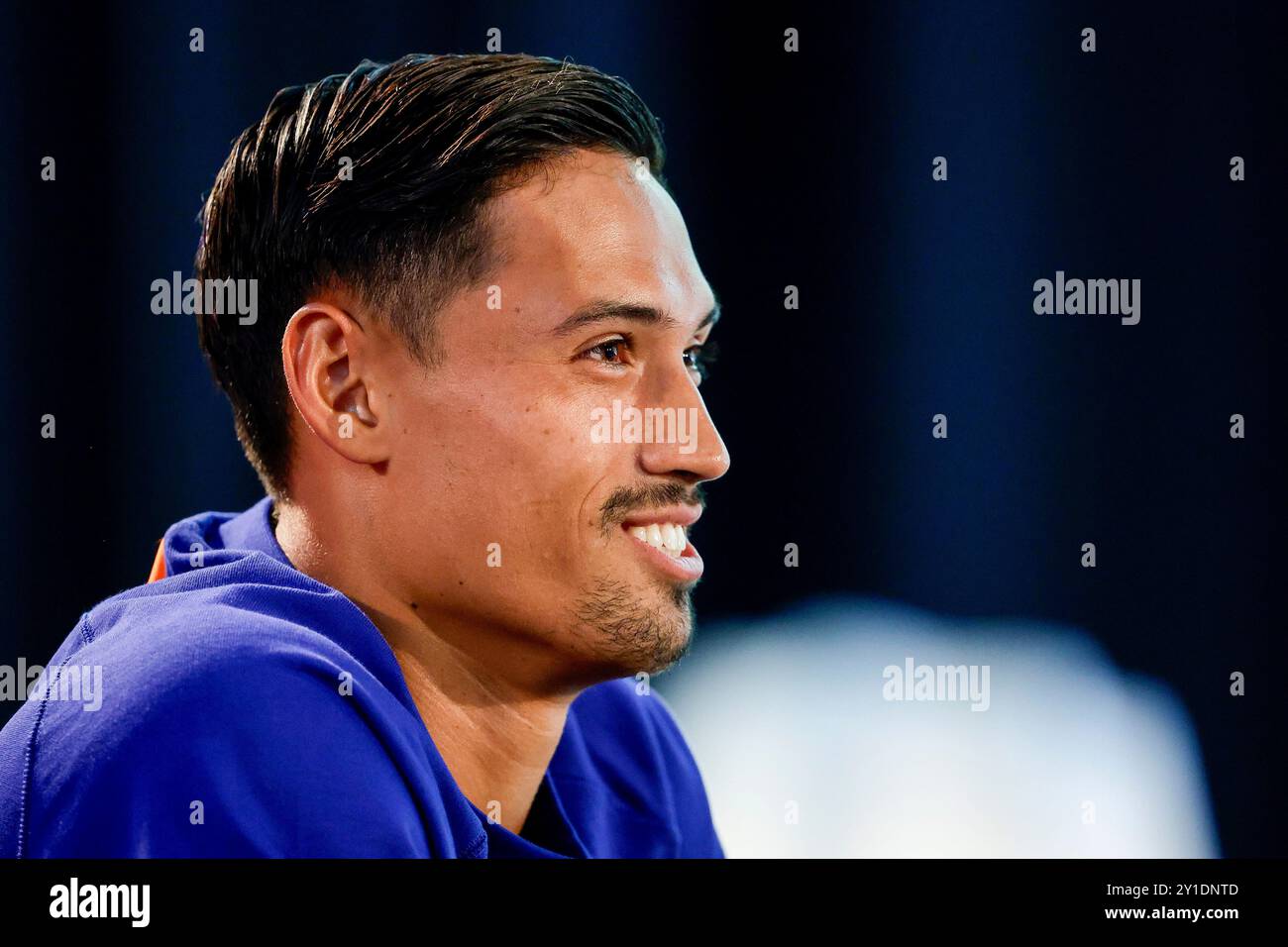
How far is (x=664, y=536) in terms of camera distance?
47.4 inches

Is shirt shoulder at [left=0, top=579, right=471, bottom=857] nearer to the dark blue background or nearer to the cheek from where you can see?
the cheek

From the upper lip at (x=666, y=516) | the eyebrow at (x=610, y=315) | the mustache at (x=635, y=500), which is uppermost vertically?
the eyebrow at (x=610, y=315)

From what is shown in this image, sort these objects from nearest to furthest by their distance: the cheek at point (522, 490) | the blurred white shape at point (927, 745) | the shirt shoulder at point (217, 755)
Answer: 1. the shirt shoulder at point (217, 755)
2. the cheek at point (522, 490)
3. the blurred white shape at point (927, 745)

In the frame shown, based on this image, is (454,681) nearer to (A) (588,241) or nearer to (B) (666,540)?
(B) (666,540)

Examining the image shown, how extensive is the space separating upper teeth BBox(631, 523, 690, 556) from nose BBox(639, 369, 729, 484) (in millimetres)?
46

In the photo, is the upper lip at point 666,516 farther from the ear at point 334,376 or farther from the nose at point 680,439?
the ear at point 334,376

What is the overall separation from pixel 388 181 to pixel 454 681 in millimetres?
432

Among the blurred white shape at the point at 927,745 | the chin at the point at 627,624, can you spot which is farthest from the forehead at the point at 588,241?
the blurred white shape at the point at 927,745

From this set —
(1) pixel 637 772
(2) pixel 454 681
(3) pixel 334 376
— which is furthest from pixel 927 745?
(3) pixel 334 376

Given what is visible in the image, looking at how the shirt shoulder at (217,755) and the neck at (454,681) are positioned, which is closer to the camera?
the shirt shoulder at (217,755)

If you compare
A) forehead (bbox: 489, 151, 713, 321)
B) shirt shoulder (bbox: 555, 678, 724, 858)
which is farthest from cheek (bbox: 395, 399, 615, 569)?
shirt shoulder (bbox: 555, 678, 724, 858)

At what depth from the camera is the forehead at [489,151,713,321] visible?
1.18 meters

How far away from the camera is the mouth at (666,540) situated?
3.86 ft
